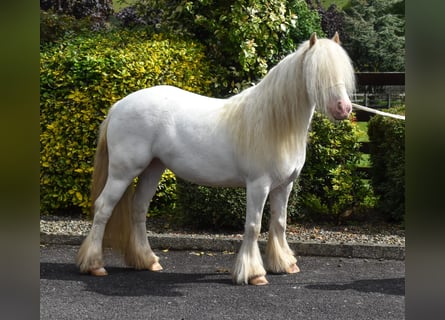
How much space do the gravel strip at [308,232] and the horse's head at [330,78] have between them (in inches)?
76.2

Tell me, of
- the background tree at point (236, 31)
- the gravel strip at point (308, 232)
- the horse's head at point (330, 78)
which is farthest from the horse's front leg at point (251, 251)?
the background tree at point (236, 31)

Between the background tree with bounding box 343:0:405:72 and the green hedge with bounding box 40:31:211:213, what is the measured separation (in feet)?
35.2

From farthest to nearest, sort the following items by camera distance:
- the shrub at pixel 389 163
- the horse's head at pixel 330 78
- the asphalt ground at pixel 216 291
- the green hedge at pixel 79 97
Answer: the green hedge at pixel 79 97 → the shrub at pixel 389 163 → the horse's head at pixel 330 78 → the asphalt ground at pixel 216 291

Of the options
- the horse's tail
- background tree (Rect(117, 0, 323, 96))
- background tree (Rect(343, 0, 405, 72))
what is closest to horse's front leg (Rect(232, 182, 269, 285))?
the horse's tail

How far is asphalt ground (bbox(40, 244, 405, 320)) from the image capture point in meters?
3.97

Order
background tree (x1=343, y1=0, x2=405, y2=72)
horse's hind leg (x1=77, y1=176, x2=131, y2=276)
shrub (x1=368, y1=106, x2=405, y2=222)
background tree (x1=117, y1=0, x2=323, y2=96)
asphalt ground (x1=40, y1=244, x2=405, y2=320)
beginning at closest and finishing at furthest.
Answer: asphalt ground (x1=40, y1=244, x2=405, y2=320) → horse's hind leg (x1=77, y1=176, x2=131, y2=276) → shrub (x1=368, y1=106, x2=405, y2=222) → background tree (x1=117, y1=0, x2=323, y2=96) → background tree (x1=343, y1=0, x2=405, y2=72)

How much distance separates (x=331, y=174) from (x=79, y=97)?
2807 mm

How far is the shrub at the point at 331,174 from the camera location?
6.61 meters

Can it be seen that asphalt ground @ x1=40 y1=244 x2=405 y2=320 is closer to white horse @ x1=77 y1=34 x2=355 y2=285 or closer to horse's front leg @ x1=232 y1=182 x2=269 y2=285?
horse's front leg @ x1=232 y1=182 x2=269 y2=285

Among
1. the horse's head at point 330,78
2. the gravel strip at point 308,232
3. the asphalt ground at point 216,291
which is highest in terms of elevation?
the horse's head at point 330,78

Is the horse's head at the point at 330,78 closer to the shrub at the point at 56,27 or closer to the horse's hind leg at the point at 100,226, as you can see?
the horse's hind leg at the point at 100,226

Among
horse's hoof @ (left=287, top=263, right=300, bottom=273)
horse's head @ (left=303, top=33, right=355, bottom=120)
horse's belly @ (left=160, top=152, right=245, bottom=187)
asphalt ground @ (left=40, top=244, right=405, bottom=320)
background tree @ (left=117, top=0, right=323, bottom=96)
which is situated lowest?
asphalt ground @ (left=40, top=244, right=405, bottom=320)

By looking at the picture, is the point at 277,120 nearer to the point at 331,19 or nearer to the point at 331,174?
the point at 331,174
